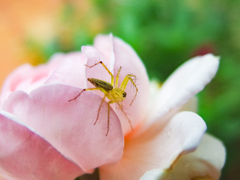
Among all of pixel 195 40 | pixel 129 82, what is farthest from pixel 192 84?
pixel 195 40

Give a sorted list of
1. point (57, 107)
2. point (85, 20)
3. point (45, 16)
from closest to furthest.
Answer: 1. point (57, 107)
2. point (85, 20)
3. point (45, 16)

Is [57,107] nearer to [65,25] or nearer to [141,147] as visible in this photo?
[141,147]

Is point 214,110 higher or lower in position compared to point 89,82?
lower

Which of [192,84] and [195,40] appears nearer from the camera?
[192,84]

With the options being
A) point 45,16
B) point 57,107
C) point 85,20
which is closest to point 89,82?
point 57,107

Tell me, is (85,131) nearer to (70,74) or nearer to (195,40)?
(70,74)

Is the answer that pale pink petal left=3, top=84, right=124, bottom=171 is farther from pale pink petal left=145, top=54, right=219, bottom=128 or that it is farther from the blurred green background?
the blurred green background
